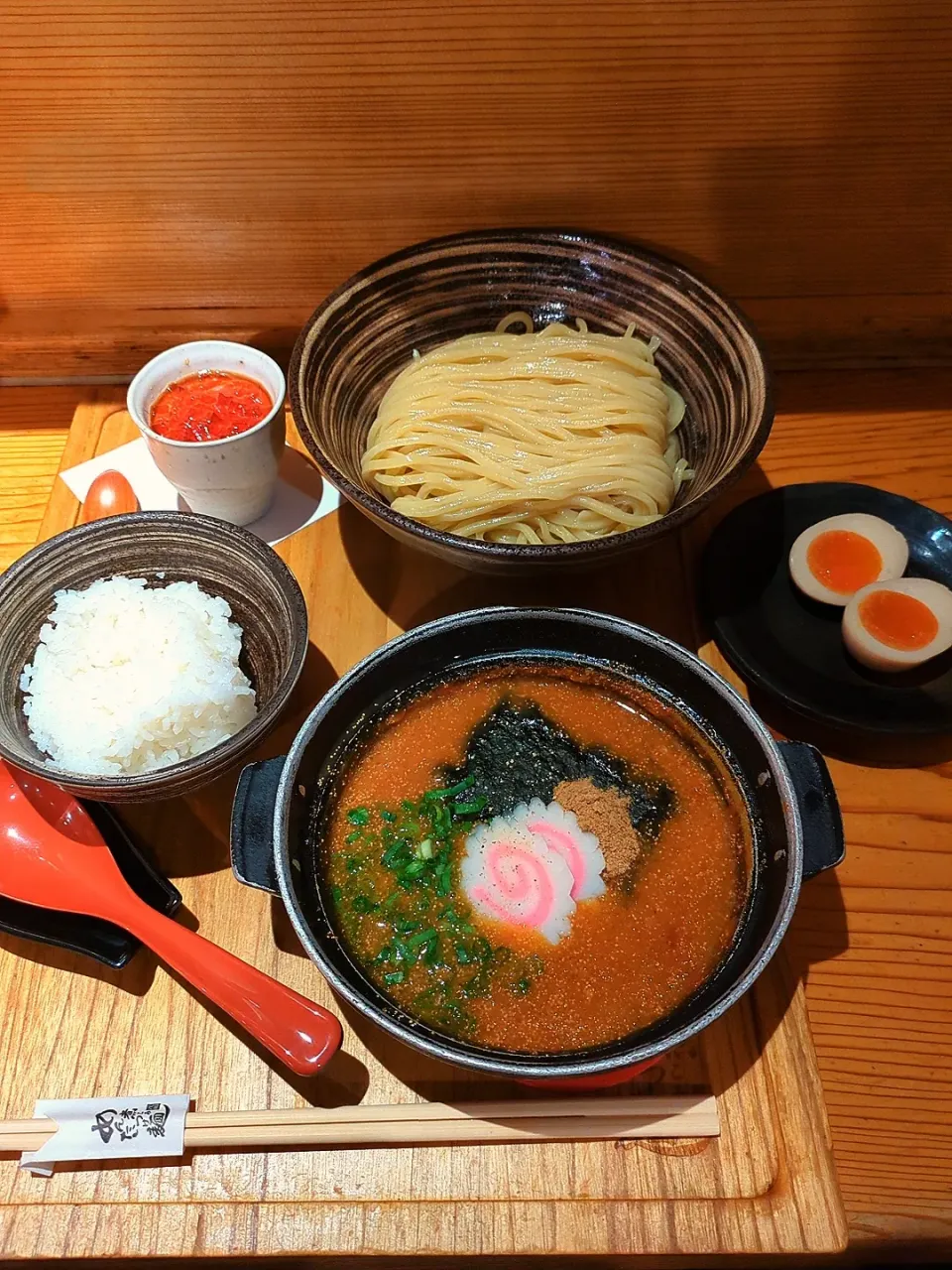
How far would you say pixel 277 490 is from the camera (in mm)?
2158

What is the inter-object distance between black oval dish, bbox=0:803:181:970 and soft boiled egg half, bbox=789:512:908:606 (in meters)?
1.43

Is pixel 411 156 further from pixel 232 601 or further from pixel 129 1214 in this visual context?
pixel 129 1214

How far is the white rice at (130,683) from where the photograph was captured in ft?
5.30

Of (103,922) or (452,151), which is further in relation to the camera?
(452,151)

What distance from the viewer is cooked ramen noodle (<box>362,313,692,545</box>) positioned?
1.88 meters

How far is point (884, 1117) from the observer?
1.42 metres

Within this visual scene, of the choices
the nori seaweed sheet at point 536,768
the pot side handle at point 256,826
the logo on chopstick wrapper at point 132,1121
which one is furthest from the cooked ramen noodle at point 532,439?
the logo on chopstick wrapper at point 132,1121

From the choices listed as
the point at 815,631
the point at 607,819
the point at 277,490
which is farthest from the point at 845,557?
the point at 277,490

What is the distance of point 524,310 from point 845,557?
96cm

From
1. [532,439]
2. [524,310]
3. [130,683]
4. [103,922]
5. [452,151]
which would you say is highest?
[452,151]

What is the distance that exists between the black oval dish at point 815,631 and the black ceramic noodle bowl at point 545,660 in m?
0.28

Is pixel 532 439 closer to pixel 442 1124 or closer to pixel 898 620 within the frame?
pixel 898 620

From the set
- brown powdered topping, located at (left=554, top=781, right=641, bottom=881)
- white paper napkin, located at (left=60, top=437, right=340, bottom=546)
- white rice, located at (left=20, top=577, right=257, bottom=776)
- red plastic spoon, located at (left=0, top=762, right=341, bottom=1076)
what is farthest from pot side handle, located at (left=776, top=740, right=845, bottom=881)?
white paper napkin, located at (left=60, top=437, right=340, bottom=546)

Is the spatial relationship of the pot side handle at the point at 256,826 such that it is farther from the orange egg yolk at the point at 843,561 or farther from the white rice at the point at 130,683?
the orange egg yolk at the point at 843,561
